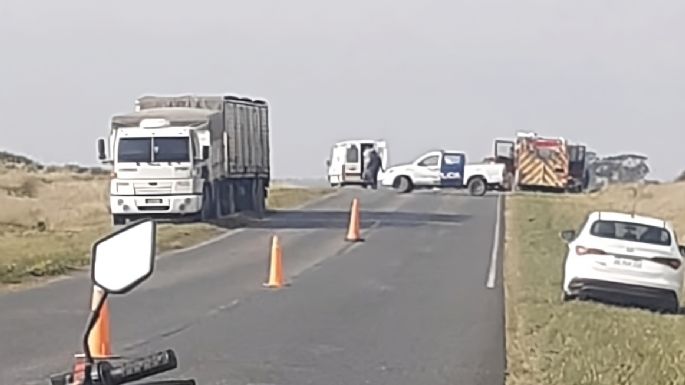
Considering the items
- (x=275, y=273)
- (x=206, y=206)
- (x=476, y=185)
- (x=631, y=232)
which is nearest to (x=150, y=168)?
(x=206, y=206)

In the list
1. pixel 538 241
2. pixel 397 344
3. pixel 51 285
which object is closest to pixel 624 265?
pixel 397 344

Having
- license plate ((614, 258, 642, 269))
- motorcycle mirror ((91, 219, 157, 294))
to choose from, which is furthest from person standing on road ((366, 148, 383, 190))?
motorcycle mirror ((91, 219, 157, 294))

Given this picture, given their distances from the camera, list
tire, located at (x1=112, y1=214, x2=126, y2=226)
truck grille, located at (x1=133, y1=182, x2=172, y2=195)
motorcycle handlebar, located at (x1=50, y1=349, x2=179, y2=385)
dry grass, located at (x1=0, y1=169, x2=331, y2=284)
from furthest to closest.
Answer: tire, located at (x1=112, y1=214, x2=126, y2=226) → truck grille, located at (x1=133, y1=182, x2=172, y2=195) → dry grass, located at (x1=0, y1=169, x2=331, y2=284) → motorcycle handlebar, located at (x1=50, y1=349, x2=179, y2=385)

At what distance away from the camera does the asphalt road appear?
14359 mm

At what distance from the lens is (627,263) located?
A: 22656 mm

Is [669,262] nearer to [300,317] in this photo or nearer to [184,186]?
[300,317]

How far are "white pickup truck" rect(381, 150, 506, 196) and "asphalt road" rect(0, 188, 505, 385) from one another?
101 ft

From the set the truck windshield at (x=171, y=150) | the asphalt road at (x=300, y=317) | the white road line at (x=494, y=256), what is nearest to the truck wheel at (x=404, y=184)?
the white road line at (x=494, y=256)

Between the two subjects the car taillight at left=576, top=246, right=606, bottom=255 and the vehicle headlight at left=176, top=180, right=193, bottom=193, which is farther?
the vehicle headlight at left=176, top=180, right=193, bottom=193

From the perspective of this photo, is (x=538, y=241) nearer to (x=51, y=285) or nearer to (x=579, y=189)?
(x=51, y=285)

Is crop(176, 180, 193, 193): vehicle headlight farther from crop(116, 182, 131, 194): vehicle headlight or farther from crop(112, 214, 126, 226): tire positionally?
crop(112, 214, 126, 226): tire

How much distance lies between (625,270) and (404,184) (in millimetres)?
42397

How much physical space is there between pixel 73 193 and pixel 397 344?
44759mm

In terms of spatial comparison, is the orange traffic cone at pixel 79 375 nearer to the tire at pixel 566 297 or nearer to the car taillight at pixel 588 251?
the tire at pixel 566 297
